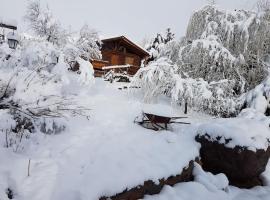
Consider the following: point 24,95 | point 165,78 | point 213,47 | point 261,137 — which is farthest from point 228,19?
point 24,95

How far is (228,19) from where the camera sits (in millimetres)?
12867

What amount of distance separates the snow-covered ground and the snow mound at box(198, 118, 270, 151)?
0.57 metres

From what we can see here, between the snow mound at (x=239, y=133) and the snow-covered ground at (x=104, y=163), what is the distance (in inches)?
22.5

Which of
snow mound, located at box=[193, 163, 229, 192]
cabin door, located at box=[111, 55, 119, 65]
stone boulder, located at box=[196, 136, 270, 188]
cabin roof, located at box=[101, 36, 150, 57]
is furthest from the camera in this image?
cabin door, located at box=[111, 55, 119, 65]

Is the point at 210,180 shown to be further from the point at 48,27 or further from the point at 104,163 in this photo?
the point at 48,27

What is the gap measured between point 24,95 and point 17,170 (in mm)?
1393

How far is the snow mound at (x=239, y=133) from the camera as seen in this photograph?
6875mm

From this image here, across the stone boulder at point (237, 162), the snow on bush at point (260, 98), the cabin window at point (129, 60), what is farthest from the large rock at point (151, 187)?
the cabin window at point (129, 60)

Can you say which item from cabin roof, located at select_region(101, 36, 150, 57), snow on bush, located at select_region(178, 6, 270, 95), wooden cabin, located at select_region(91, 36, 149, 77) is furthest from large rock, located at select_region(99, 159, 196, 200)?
wooden cabin, located at select_region(91, 36, 149, 77)

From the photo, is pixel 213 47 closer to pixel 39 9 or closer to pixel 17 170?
pixel 39 9

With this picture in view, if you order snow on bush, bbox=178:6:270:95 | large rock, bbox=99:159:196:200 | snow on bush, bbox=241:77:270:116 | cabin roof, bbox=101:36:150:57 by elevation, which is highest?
cabin roof, bbox=101:36:150:57

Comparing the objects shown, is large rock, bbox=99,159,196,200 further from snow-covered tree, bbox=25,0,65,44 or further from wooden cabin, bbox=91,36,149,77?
wooden cabin, bbox=91,36,149,77

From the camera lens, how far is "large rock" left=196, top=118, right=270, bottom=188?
679 cm

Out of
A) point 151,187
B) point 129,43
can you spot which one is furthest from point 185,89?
point 129,43
